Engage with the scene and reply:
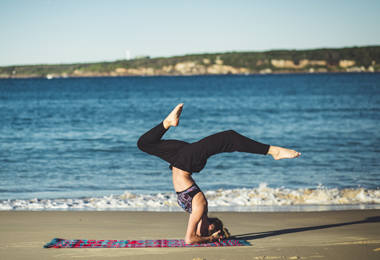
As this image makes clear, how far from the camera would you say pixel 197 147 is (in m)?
4.50

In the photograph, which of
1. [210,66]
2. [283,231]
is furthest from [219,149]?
[210,66]

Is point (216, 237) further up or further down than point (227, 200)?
further up

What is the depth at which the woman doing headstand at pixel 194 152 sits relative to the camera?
441 centimetres

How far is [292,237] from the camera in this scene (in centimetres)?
558

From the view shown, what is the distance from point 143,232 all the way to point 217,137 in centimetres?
239

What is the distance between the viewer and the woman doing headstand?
14.5 feet

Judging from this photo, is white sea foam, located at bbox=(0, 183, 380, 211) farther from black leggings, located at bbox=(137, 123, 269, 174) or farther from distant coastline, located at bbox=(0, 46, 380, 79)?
distant coastline, located at bbox=(0, 46, 380, 79)

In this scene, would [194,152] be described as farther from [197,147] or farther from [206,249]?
[206,249]

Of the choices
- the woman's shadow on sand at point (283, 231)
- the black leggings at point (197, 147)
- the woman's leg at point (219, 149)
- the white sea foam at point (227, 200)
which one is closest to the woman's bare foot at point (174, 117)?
the black leggings at point (197, 147)

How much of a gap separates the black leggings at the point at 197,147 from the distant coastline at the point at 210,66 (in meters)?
162

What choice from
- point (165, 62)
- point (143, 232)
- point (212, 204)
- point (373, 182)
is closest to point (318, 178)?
point (373, 182)

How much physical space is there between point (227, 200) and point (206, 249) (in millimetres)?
3675

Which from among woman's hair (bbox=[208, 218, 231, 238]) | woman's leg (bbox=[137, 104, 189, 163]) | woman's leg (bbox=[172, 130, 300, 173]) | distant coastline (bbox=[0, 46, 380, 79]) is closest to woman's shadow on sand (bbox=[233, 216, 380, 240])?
woman's hair (bbox=[208, 218, 231, 238])

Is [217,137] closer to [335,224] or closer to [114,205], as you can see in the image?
[335,224]
